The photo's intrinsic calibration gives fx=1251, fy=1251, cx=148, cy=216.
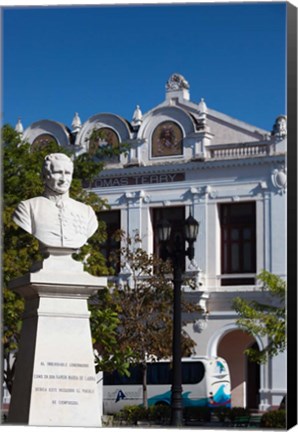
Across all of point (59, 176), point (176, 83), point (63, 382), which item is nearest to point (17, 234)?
point (176, 83)

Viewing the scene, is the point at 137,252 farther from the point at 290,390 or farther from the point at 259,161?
the point at 290,390

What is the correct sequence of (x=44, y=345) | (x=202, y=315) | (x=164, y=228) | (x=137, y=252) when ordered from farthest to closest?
(x=202, y=315) < (x=137, y=252) < (x=164, y=228) < (x=44, y=345)

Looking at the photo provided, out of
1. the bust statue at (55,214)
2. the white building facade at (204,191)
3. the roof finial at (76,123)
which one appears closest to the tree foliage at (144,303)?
the white building facade at (204,191)

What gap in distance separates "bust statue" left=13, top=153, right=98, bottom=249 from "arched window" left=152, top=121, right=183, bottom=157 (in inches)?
572

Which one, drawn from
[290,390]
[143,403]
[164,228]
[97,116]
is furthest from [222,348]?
[290,390]

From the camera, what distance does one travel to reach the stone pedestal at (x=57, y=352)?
43.1ft

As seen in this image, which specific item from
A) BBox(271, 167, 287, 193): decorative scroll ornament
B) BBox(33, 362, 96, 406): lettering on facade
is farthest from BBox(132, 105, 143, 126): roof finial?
BBox(33, 362, 96, 406): lettering on facade

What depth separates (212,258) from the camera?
91.8 feet

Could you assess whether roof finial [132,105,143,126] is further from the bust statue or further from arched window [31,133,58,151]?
the bust statue

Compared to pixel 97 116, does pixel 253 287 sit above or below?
below

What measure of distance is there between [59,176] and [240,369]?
15761 millimetres

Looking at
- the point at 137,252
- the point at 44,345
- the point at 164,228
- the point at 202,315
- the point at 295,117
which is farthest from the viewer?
the point at 202,315

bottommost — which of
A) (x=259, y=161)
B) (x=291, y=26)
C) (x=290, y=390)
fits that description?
(x=290, y=390)

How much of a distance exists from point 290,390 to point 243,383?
566 inches
